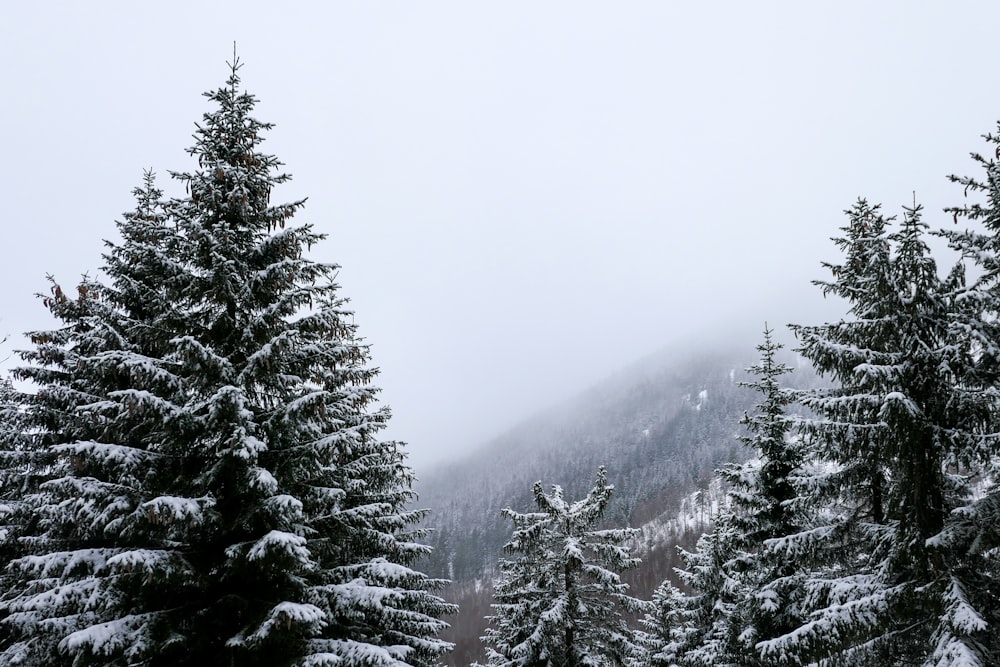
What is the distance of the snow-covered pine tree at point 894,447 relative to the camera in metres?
9.05

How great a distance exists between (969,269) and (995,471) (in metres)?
3.82

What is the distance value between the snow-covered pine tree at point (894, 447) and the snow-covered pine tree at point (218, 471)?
7.44 metres

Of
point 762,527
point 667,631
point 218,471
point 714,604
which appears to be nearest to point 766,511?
point 762,527

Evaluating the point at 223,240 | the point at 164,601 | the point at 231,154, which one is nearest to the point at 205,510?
the point at 164,601

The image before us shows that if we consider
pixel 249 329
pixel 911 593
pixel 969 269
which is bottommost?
pixel 911 593

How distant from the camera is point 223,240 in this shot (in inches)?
368

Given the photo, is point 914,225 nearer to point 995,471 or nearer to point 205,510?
point 995,471

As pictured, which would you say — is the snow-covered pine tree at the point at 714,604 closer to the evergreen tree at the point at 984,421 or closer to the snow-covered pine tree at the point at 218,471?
the evergreen tree at the point at 984,421

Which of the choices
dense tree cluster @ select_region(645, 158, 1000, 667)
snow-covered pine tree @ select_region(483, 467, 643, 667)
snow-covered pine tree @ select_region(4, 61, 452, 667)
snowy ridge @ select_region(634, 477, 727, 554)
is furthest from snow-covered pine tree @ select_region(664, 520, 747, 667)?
snowy ridge @ select_region(634, 477, 727, 554)

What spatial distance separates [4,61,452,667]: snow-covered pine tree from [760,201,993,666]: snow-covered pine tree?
24.4 ft

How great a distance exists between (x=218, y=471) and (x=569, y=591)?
12.7 meters

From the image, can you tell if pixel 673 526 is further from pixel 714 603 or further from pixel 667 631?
pixel 714 603

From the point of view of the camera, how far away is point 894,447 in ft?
30.6

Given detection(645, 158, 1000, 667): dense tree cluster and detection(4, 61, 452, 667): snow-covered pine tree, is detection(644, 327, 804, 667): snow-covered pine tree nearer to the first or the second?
detection(645, 158, 1000, 667): dense tree cluster
